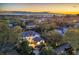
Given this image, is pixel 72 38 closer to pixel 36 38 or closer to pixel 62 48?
pixel 62 48

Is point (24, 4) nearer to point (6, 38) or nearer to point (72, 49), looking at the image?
point (6, 38)

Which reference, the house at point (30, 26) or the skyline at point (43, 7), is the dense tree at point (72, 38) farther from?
the house at point (30, 26)

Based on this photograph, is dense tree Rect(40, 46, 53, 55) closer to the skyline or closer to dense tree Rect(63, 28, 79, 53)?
dense tree Rect(63, 28, 79, 53)

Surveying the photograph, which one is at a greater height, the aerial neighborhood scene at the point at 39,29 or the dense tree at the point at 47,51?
the aerial neighborhood scene at the point at 39,29

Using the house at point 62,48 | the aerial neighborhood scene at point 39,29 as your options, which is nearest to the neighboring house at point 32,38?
the aerial neighborhood scene at point 39,29

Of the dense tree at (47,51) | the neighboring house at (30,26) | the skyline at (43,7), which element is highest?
the skyline at (43,7)

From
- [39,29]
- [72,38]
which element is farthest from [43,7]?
[72,38]
